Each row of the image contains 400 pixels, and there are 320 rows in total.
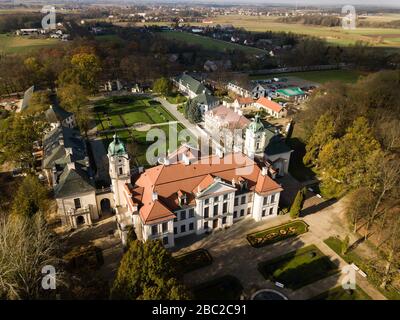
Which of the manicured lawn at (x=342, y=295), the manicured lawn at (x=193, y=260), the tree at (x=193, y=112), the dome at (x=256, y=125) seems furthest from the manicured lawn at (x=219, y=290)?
the tree at (x=193, y=112)

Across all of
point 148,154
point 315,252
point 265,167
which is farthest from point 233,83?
point 315,252

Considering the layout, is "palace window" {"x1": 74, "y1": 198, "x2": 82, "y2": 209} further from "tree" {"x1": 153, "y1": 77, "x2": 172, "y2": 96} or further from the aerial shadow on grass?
"tree" {"x1": 153, "y1": 77, "x2": 172, "y2": 96}

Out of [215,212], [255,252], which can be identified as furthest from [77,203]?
[255,252]

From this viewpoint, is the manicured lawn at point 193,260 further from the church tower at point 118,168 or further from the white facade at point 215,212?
the church tower at point 118,168

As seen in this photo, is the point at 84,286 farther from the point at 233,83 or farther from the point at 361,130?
the point at 233,83

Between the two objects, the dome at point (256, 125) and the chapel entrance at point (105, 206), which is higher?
the dome at point (256, 125)

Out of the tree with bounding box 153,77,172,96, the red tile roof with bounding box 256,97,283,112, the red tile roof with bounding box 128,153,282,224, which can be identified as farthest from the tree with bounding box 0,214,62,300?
the tree with bounding box 153,77,172,96
